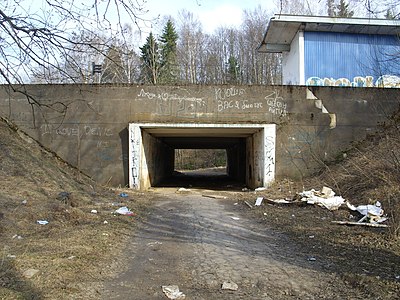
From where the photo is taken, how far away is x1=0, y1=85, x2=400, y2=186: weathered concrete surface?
12.9 m

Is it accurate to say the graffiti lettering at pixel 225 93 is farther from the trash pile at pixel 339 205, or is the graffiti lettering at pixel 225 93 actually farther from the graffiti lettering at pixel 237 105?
the trash pile at pixel 339 205

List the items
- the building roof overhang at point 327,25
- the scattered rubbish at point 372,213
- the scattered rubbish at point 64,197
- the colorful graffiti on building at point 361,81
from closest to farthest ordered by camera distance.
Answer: the scattered rubbish at point 372,213 < the scattered rubbish at point 64,197 < the building roof overhang at point 327,25 < the colorful graffiti on building at point 361,81

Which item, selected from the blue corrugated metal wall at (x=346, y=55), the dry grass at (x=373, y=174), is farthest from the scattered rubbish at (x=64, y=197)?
the blue corrugated metal wall at (x=346, y=55)

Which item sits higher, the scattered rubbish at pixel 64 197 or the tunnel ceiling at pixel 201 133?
the tunnel ceiling at pixel 201 133

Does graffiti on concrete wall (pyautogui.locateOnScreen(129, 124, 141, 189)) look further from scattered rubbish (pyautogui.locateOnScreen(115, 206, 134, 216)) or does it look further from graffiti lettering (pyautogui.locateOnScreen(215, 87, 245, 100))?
scattered rubbish (pyautogui.locateOnScreen(115, 206, 134, 216))

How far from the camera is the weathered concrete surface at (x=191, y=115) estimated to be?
42.4ft

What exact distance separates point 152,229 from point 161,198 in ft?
15.4

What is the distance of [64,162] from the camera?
12922mm

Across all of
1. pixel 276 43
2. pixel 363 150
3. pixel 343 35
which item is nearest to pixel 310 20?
pixel 343 35

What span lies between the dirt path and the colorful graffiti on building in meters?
12.2

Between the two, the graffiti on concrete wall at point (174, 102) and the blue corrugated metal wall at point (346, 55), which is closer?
the graffiti on concrete wall at point (174, 102)

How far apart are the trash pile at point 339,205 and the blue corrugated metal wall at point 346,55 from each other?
9700 millimetres

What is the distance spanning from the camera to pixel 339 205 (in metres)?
8.48

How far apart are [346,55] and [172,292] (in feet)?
56.0
